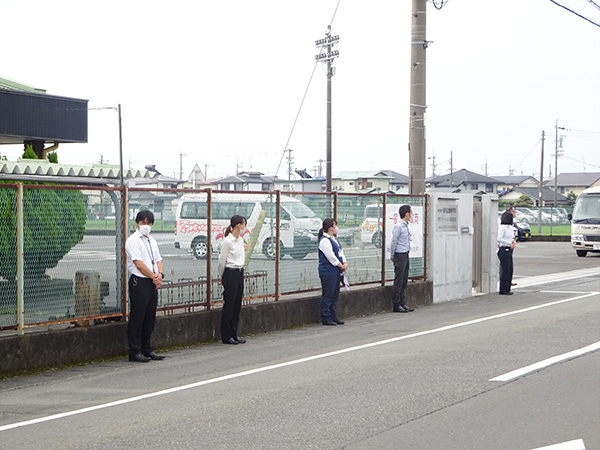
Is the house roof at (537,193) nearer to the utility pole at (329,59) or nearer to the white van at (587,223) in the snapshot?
the white van at (587,223)

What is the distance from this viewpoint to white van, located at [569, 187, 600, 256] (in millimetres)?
33062

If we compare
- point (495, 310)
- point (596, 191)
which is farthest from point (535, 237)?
point (495, 310)

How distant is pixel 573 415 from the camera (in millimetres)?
6770

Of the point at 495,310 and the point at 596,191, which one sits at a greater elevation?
the point at 596,191

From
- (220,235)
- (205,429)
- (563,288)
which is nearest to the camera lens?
(205,429)

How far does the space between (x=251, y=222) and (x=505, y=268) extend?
300 inches

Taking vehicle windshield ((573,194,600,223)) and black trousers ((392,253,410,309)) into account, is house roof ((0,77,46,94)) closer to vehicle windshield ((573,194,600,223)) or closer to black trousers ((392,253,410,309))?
black trousers ((392,253,410,309))

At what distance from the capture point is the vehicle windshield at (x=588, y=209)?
110 feet

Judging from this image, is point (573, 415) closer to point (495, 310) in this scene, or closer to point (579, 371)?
point (579, 371)

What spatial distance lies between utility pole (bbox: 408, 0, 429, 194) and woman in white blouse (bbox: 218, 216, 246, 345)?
6.67 meters

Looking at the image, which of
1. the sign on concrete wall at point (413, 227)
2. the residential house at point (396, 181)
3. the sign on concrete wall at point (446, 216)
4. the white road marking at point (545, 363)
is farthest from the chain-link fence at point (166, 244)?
the residential house at point (396, 181)

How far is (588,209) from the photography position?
33906 mm

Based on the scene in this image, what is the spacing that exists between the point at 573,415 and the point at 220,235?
6.57 meters

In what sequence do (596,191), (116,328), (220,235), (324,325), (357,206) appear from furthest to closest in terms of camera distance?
(596,191)
(357,206)
(324,325)
(220,235)
(116,328)
